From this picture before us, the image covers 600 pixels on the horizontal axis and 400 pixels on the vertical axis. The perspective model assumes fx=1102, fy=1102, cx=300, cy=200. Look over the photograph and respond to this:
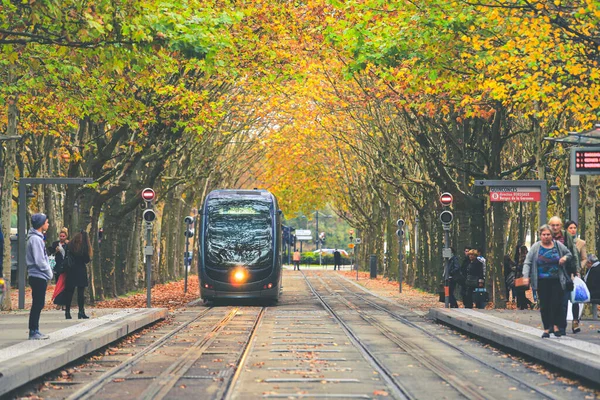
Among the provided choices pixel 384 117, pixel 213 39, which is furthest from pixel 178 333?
pixel 384 117

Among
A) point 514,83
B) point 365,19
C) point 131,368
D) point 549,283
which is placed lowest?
point 131,368

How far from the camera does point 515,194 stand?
78.5 ft

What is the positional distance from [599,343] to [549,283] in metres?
1.15

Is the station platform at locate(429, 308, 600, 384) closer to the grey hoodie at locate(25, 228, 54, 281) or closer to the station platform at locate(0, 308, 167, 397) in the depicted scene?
the station platform at locate(0, 308, 167, 397)

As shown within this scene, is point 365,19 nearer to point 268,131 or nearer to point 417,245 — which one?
point 417,245

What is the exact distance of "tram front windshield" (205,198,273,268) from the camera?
30.4m

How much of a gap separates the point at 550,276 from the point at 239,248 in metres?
15.4

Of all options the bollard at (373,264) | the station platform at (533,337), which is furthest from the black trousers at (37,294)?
the bollard at (373,264)

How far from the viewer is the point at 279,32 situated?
27812mm

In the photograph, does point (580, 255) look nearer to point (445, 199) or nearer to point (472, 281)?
point (472, 281)

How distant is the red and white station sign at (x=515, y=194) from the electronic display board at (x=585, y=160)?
523cm

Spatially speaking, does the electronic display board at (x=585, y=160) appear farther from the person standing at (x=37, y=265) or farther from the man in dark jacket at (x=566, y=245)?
the person standing at (x=37, y=265)

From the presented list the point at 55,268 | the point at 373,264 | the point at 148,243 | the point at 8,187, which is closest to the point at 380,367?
the point at 55,268

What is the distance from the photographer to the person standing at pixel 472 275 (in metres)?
26.5
